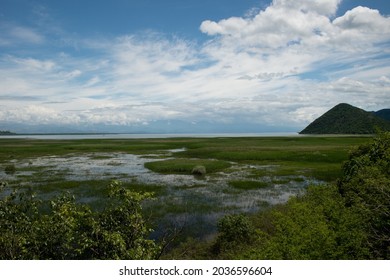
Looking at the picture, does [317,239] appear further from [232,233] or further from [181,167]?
[181,167]

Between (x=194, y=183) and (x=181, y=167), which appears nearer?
(x=194, y=183)

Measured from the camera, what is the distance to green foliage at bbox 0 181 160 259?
12.9m

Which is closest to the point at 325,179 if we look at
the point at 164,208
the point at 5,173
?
the point at 164,208

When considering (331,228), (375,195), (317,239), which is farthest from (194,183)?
(317,239)

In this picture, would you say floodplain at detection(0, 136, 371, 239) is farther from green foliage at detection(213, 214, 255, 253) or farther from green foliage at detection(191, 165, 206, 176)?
green foliage at detection(213, 214, 255, 253)

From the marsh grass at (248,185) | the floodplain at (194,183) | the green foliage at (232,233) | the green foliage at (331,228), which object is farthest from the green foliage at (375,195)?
the marsh grass at (248,185)

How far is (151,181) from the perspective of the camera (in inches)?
2021

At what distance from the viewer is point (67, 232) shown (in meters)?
13.1

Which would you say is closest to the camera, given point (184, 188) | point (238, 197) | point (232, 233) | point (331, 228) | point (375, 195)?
point (331, 228)

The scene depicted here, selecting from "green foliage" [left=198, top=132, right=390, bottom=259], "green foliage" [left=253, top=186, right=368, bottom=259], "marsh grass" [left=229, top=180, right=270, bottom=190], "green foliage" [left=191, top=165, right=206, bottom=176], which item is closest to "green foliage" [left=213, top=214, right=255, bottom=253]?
"green foliage" [left=198, top=132, right=390, bottom=259]

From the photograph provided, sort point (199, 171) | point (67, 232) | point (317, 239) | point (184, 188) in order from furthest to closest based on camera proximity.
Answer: point (199, 171)
point (184, 188)
point (317, 239)
point (67, 232)

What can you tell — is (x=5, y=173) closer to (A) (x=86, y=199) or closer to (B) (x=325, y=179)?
(A) (x=86, y=199)

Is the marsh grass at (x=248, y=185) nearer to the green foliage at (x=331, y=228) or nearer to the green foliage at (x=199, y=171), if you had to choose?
the green foliage at (x=199, y=171)

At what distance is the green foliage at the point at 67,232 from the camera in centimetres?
1285
